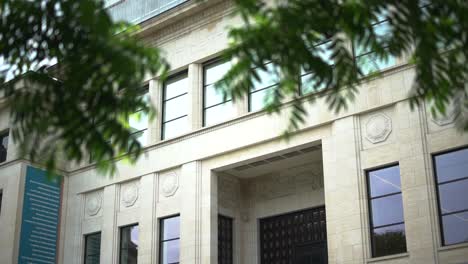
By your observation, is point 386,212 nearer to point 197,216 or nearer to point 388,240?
point 388,240

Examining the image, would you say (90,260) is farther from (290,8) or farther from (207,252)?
(290,8)

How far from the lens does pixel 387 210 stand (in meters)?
20.9

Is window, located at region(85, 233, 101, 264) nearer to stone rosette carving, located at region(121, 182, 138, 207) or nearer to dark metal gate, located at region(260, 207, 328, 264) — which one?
stone rosette carving, located at region(121, 182, 138, 207)

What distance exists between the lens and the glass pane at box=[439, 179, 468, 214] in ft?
64.5

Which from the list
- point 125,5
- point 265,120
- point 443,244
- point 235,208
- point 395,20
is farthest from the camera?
point 125,5

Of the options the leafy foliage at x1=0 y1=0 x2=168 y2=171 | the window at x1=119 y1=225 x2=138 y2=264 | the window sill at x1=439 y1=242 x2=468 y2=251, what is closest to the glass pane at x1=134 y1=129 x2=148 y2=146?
the window at x1=119 y1=225 x2=138 y2=264

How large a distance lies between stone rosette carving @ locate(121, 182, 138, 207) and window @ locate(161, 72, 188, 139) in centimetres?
208

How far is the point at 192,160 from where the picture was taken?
83.8ft

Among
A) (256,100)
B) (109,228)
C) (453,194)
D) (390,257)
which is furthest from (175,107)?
(453,194)

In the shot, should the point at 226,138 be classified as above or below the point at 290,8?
above

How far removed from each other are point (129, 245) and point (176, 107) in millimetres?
5107

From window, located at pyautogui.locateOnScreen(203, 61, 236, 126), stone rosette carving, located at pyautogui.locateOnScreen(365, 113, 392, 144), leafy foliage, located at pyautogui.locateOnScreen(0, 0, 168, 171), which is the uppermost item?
window, located at pyautogui.locateOnScreen(203, 61, 236, 126)

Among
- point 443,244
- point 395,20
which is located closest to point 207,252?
point 443,244

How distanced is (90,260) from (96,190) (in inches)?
102
